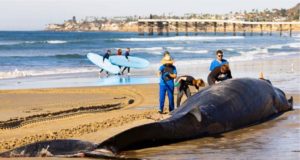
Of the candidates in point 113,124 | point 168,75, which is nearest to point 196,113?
point 113,124

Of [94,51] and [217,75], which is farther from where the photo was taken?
[94,51]

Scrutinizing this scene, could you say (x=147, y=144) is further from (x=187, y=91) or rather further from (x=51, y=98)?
(x=51, y=98)

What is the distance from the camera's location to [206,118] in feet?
30.6

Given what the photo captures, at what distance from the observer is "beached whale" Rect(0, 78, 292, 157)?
7.76 meters

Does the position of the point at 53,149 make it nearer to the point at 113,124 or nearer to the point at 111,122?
the point at 113,124

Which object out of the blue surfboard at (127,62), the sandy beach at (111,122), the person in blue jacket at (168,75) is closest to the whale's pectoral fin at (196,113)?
the sandy beach at (111,122)

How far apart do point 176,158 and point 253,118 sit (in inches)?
127

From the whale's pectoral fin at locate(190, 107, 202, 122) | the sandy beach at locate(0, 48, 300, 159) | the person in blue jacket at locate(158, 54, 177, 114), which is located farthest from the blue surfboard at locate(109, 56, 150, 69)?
the whale's pectoral fin at locate(190, 107, 202, 122)

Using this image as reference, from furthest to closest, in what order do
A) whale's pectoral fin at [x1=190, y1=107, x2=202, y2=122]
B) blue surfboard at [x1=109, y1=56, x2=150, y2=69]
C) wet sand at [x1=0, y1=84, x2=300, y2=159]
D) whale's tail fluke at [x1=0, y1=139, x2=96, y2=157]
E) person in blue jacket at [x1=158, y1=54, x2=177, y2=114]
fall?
blue surfboard at [x1=109, y1=56, x2=150, y2=69] < person in blue jacket at [x1=158, y1=54, x2=177, y2=114] < whale's pectoral fin at [x1=190, y1=107, x2=202, y2=122] < wet sand at [x1=0, y1=84, x2=300, y2=159] < whale's tail fluke at [x1=0, y1=139, x2=96, y2=157]

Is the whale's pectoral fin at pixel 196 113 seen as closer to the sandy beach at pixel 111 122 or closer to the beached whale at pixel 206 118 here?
the beached whale at pixel 206 118

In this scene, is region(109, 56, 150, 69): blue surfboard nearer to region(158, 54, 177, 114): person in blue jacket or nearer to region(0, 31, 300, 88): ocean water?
region(0, 31, 300, 88): ocean water

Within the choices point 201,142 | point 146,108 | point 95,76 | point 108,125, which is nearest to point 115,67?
point 95,76

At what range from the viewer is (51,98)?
56.6 ft

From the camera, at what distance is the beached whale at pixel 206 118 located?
7.76m
